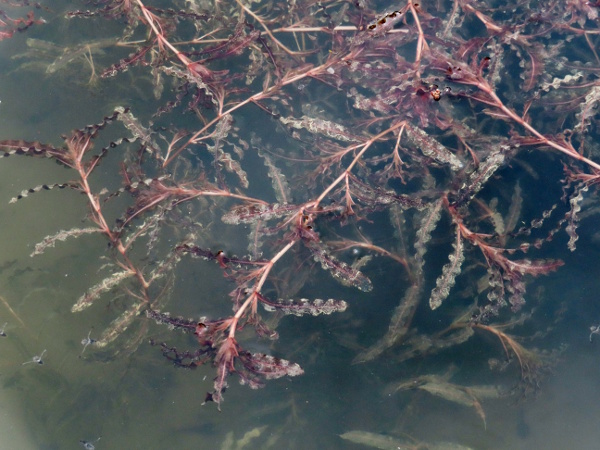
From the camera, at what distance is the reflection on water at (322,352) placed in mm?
3512

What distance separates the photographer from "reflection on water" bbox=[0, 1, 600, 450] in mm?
3512


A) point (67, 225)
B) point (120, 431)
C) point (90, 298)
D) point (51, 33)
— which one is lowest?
point (120, 431)

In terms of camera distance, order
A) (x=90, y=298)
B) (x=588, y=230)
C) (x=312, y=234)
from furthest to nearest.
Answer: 1. (x=588, y=230)
2. (x=90, y=298)
3. (x=312, y=234)

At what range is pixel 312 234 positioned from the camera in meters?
2.69

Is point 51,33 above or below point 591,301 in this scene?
above

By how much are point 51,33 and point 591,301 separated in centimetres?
542

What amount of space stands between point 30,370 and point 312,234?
2843 mm

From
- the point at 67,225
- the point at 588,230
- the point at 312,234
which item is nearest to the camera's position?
the point at 312,234

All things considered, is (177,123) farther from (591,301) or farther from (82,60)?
(591,301)

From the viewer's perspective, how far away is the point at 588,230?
3.56 meters

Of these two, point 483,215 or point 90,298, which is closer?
point 90,298

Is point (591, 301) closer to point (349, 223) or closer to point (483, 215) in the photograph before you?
point (483, 215)

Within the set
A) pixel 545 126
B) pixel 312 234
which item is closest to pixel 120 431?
pixel 312 234

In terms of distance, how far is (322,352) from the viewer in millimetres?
3650
